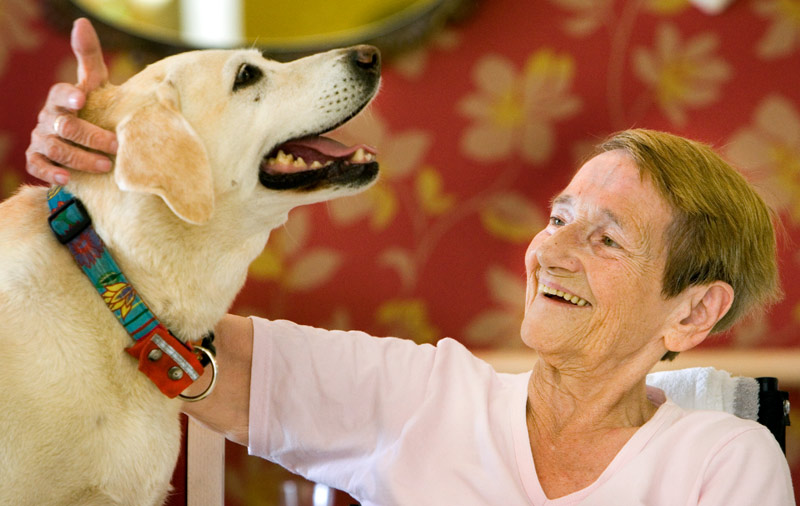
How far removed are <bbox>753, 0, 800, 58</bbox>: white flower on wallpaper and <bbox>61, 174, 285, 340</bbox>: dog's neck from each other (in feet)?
4.67

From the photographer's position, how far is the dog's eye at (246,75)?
3.55ft

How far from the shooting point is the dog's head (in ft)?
3.15

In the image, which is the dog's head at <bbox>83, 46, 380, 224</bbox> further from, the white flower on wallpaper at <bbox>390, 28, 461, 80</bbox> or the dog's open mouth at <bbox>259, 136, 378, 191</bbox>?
the white flower on wallpaper at <bbox>390, 28, 461, 80</bbox>

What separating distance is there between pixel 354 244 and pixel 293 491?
0.57 meters

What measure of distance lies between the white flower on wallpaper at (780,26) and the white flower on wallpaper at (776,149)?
11 centimetres

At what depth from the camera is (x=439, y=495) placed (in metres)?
1.18

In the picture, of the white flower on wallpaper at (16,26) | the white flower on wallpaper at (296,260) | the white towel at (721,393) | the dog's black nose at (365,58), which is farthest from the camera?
the white flower on wallpaper at (296,260)

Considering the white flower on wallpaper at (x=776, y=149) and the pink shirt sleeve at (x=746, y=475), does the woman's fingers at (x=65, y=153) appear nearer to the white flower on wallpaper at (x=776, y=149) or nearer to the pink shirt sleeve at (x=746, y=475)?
the pink shirt sleeve at (x=746, y=475)

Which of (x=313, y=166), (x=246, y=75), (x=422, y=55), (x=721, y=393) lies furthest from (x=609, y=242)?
(x=422, y=55)

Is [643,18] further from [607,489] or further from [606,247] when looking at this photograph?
[607,489]

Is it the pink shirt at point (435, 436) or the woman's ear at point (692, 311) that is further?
the woman's ear at point (692, 311)

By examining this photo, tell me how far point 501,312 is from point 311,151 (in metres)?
0.91

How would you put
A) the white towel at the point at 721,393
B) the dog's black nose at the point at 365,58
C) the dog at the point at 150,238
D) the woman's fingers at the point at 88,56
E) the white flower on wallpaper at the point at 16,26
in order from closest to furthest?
the dog at the point at 150,238
the woman's fingers at the point at 88,56
the dog's black nose at the point at 365,58
the white towel at the point at 721,393
the white flower on wallpaper at the point at 16,26

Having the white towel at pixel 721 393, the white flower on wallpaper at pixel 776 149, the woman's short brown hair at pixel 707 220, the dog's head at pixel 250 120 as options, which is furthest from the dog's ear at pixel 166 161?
the white flower on wallpaper at pixel 776 149
